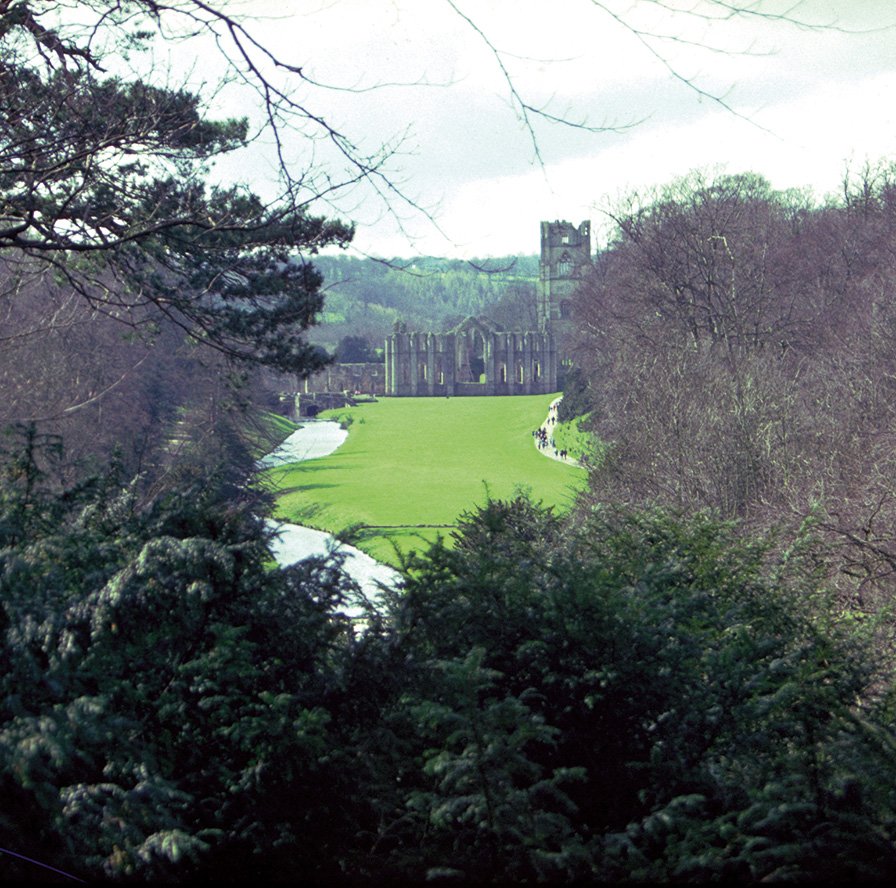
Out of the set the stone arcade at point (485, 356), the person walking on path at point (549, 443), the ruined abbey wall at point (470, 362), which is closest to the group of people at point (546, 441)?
the person walking on path at point (549, 443)

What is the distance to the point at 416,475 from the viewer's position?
4784 centimetres

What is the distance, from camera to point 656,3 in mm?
4816

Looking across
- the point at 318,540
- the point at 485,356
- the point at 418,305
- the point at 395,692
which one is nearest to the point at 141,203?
the point at 395,692

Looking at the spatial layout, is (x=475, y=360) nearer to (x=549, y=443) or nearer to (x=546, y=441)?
(x=546, y=441)

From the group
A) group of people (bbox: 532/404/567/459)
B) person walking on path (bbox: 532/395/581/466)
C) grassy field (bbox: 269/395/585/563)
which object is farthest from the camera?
group of people (bbox: 532/404/567/459)

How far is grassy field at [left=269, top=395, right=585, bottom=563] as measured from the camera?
35.2m

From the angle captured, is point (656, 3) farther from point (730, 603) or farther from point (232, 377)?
point (232, 377)

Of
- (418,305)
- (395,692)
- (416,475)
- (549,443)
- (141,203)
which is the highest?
(418,305)

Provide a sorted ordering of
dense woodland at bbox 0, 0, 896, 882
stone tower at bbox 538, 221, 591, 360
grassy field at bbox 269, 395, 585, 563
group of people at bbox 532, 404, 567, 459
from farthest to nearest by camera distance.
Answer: stone tower at bbox 538, 221, 591, 360
group of people at bbox 532, 404, 567, 459
grassy field at bbox 269, 395, 585, 563
dense woodland at bbox 0, 0, 896, 882

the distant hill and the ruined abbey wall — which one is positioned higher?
the distant hill

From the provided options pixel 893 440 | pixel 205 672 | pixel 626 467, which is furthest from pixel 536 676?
pixel 626 467

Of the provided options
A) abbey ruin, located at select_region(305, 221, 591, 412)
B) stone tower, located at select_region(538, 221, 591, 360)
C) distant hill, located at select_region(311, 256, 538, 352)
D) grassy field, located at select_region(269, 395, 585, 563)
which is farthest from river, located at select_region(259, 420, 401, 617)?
stone tower, located at select_region(538, 221, 591, 360)

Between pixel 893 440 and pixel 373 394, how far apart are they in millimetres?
91389

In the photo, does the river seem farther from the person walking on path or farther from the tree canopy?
the person walking on path
